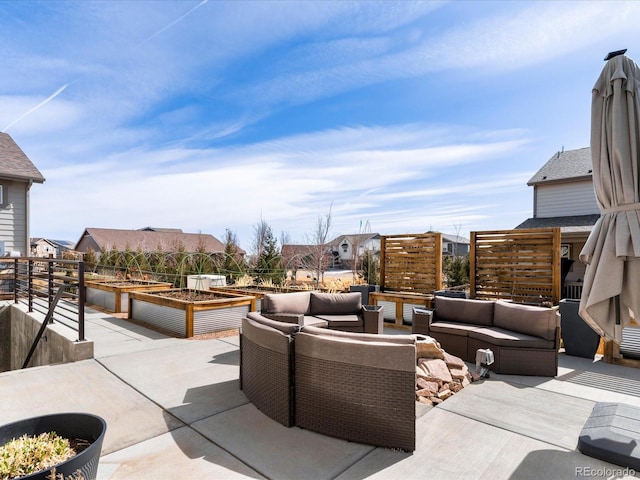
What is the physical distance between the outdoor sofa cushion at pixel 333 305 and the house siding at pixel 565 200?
11.6 m

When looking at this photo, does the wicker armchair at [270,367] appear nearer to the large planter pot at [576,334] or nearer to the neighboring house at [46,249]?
the large planter pot at [576,334]

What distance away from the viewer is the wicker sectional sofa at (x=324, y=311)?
5.20 meters

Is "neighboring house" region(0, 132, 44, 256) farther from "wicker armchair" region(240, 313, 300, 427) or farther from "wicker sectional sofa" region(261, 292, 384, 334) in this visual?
"wicker armchair" region(240, 313, 300, 427)

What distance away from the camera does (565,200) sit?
43.5 ft

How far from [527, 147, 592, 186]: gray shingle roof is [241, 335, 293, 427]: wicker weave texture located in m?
14.1

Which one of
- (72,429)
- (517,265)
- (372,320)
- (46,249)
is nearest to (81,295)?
(72,429)

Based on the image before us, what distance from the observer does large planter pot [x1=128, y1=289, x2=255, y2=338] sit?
19.4ft

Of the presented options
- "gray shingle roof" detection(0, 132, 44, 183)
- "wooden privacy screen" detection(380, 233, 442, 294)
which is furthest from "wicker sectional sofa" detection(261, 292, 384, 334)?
"gray shingle roof" detection(0, 132, 44, 183)

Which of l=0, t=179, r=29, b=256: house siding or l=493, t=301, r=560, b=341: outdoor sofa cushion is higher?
l=0, t=179, r=29, b=256: house siding

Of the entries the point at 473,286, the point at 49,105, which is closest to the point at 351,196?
the point at 473,286

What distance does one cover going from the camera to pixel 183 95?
30.9 ft

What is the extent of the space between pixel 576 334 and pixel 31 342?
8.96 metres

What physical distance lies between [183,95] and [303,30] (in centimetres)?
420

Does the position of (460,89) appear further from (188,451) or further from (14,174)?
(14,174)
